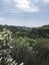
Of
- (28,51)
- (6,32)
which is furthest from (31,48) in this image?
(6,32)

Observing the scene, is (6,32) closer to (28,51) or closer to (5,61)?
(5,61)

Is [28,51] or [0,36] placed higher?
[0,36]

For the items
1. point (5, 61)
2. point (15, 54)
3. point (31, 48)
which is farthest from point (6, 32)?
point (31, 48)

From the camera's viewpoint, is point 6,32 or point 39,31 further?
point 39,31

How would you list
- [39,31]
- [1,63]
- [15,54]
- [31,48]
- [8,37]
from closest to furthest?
1. [1,63]
2. [8,37]
3. [15,54]
4. [31,48]
5. [39,31]

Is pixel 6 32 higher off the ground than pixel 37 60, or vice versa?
pixel 6 32

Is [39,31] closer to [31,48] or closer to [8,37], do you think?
[31,48]

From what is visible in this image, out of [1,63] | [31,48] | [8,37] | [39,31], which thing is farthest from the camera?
[39,31]

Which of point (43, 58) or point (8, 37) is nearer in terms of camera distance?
point (8, 37)

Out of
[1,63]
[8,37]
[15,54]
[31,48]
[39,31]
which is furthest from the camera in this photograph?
[39,31]
